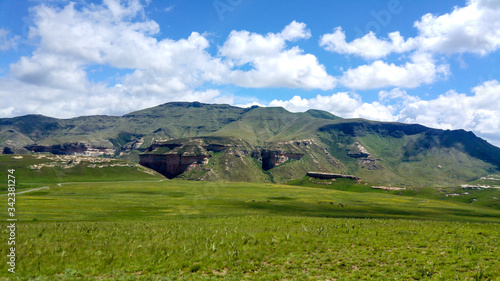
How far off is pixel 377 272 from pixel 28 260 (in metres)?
28.1

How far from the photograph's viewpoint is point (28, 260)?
72.4 feet

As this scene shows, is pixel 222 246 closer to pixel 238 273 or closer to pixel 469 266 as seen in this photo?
pixel 238 273

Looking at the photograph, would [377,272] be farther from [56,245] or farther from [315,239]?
[56,245]

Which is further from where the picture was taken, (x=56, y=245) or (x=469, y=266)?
(x=56, y=245)

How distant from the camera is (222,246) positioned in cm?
2716

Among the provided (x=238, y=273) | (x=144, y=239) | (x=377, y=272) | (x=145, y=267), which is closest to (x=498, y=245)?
(x=377, y=272)

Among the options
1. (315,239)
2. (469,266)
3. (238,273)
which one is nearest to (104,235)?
(238,273)

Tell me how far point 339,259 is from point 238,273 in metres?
9.15

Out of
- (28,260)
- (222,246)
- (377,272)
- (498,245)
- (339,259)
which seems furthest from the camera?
(222,246)

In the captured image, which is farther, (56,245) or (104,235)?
(104,235)

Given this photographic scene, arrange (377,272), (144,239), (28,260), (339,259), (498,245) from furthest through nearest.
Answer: (144,239) < (498,245) < (339,259) < (28,260) < (377,272)

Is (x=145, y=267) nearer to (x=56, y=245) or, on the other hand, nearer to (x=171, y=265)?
(x=171, y=265)

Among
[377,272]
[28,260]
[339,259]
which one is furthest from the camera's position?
[339,259]

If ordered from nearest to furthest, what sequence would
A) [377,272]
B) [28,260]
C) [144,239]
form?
[377,272], [28,260], [144,239]
